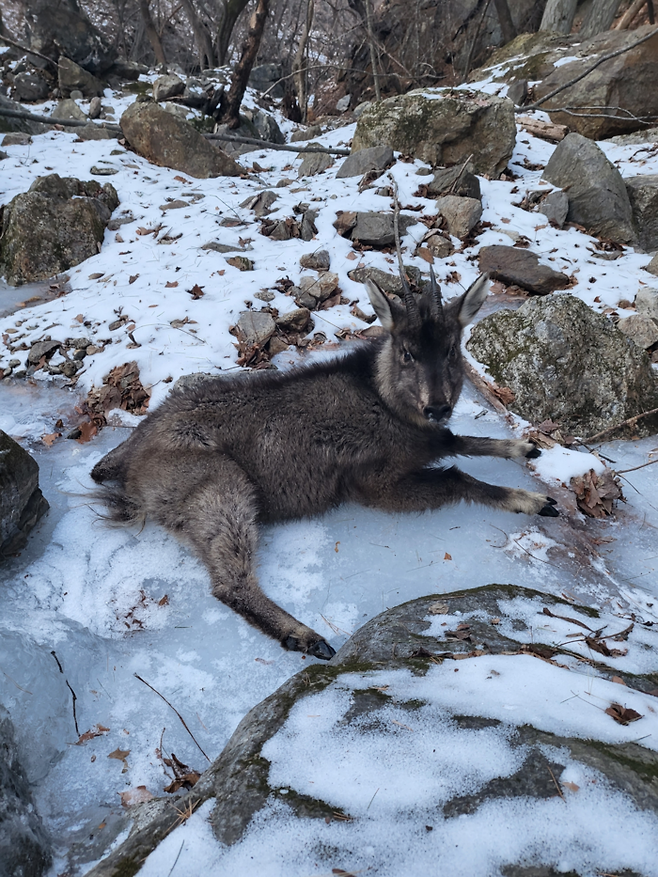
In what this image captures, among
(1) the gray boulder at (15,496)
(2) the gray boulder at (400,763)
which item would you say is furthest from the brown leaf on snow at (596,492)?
(1) the gray boulder at (15,496)

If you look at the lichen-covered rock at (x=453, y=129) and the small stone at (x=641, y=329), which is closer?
the small stone at (x=641, y=329)

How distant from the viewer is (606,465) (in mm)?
4738

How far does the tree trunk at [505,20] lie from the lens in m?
18.8

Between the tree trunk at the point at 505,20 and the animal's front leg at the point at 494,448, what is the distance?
20.8 meters

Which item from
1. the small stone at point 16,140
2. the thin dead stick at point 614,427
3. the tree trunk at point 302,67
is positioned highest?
the tree trunk at point 302,67

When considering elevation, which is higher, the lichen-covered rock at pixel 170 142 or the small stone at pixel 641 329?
the lichen-covered rock at pixel 170 142

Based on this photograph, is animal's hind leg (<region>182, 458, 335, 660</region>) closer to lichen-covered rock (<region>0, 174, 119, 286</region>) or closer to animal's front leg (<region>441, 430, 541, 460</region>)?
animal's front leg (<region>441, 430, 541, 460</region>)

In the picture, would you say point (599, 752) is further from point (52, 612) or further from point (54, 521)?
point (54, 521)

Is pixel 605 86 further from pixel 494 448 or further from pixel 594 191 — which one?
pixel 494 448

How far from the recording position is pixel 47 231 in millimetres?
8914

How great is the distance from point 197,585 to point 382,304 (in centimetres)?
287

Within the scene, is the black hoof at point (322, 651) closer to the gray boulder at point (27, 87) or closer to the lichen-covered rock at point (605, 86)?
the lichen-covered rock at point (605, 86)

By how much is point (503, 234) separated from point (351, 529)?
718cm

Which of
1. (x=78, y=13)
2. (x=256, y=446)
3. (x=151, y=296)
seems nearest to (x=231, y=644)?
(x=256, y=446)
